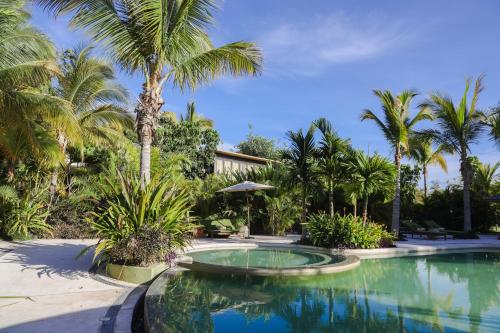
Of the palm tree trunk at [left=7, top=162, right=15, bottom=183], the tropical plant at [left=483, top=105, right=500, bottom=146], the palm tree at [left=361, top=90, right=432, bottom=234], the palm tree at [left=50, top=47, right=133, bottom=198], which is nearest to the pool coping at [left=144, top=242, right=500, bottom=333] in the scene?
the palm tree at [left=361, top=90, right=432, bottom=234]

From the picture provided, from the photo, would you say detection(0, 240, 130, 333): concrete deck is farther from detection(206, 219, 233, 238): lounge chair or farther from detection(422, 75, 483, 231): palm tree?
detection(422, 75, 483, 231): palm tree

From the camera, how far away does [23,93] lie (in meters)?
9.32

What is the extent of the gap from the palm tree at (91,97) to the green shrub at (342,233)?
8.92 m

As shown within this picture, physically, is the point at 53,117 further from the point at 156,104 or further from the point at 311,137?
the point at 311,137

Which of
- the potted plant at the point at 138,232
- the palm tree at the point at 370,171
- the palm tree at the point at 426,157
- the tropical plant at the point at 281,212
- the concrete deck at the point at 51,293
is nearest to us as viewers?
the concrete deck at the point at 51,293

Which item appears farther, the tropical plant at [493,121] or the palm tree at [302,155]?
the tropical plant at [493,121]

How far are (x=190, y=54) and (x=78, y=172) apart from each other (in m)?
9.74

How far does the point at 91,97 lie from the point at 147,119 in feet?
25.7

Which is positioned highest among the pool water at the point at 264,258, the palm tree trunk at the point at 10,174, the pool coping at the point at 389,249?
the palm tree trunk at the point at 10,174

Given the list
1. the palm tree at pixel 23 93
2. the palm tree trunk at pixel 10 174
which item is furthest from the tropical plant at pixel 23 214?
the palm tree at pixel 23 93

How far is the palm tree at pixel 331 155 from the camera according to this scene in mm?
13188

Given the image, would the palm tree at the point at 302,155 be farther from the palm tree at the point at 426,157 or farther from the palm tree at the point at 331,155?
the palm tree at the point at 426,157

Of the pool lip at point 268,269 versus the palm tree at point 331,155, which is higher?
the palm tree at point 331,155

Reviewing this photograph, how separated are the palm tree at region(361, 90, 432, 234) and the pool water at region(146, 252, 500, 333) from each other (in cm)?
772
